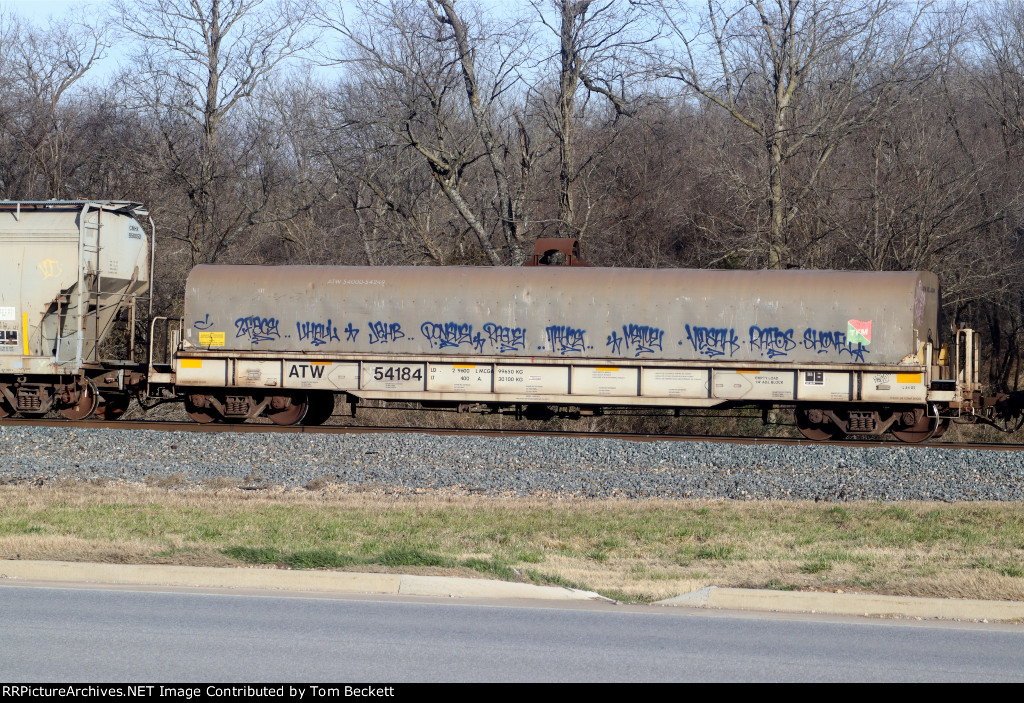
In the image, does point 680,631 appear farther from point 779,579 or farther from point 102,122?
point 102,122

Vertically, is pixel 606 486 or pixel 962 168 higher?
pixel 962 168

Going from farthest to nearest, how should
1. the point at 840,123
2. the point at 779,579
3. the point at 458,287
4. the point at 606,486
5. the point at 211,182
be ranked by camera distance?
1. the point at 211,182
2. the point at 840,123
3. the point at 458,287
4. the point at 606,486
5. the point at 779,579

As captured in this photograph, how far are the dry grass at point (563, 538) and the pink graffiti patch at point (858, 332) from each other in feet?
20.6

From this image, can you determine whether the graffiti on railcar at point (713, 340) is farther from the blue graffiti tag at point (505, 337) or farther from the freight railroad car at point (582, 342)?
the blue graffiti tag at point (505, 337)

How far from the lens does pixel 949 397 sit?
1659 centimetres

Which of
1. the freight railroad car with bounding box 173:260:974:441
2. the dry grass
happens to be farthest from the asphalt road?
the freight railroad car with bounding box 173:260:974:441

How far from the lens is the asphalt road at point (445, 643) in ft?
17.2

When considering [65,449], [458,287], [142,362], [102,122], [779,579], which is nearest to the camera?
[779,579]

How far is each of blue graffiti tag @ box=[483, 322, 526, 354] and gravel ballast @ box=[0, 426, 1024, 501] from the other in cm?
259

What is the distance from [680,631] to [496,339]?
456 inches

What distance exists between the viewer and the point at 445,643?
5820 millimetres

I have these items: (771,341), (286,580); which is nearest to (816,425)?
(771,341)

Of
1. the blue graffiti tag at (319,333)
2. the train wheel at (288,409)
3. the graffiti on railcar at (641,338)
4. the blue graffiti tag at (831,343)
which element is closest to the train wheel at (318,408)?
the train wheel at (288,409)

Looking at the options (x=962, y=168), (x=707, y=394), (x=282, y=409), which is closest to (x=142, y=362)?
(x=282, y=409)
